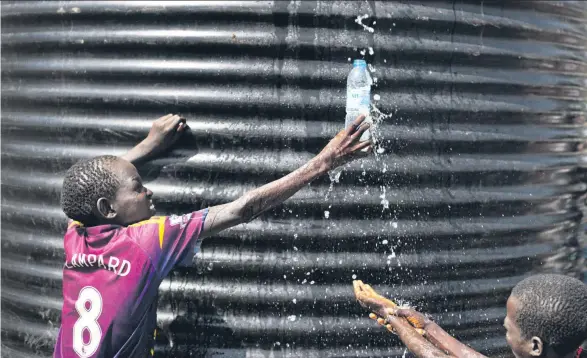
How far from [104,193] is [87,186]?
0.26 feet

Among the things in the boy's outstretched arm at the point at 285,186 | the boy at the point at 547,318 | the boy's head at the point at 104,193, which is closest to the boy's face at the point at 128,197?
the boy's head at the point at 104,193

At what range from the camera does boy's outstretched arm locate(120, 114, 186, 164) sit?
135 inches

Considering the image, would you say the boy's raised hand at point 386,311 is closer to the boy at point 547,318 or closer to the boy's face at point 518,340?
the boy at point 547,318

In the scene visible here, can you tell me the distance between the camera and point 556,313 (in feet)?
8.24

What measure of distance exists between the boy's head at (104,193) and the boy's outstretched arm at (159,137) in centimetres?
34

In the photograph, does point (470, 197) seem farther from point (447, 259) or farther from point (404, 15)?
point (404, 15)

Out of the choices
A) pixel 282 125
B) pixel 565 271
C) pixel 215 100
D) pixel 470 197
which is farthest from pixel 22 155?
pixel 565 271

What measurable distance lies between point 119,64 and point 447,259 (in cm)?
192

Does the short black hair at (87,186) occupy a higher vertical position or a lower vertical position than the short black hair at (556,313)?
higher

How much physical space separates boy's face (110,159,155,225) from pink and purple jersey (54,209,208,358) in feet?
0.27

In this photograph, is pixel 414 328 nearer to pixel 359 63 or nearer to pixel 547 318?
pixel 547 318

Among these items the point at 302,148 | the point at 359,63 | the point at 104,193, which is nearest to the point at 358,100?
the point at 359,63

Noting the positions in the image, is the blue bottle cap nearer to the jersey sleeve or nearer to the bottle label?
the bottle label

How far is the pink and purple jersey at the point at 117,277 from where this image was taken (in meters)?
2.97
